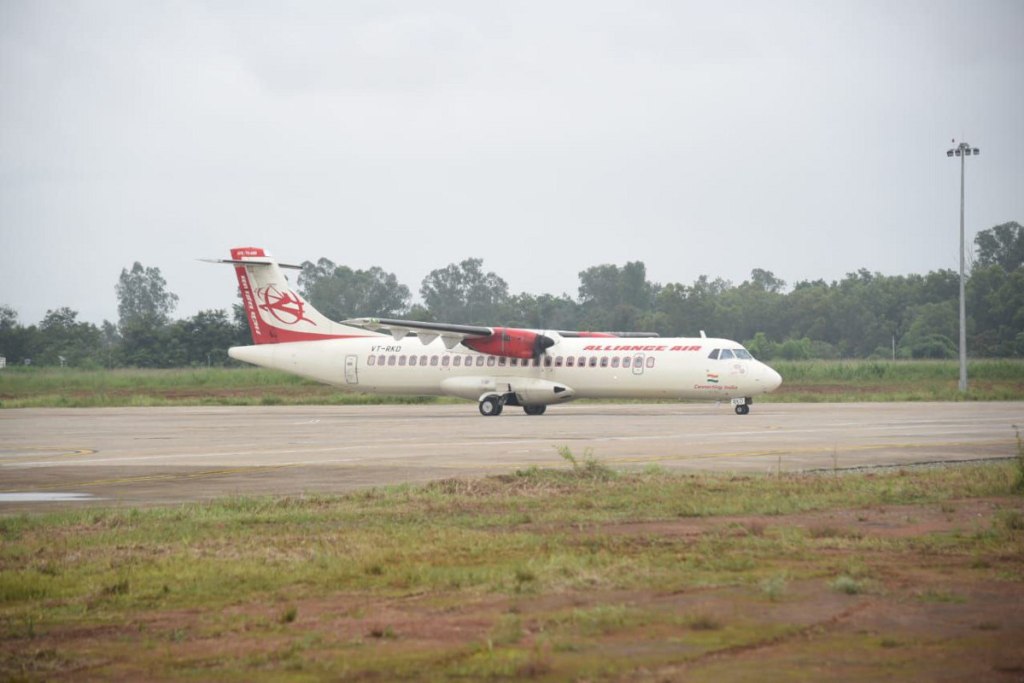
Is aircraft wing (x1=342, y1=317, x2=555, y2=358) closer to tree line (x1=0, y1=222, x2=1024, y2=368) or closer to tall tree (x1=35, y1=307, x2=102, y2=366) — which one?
tree line (x1=0, y1=222, x2=1024, y2=368)

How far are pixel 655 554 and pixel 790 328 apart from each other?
311 ft

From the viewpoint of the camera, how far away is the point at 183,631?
25.2ft

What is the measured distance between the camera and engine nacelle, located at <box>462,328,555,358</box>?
40531 mm

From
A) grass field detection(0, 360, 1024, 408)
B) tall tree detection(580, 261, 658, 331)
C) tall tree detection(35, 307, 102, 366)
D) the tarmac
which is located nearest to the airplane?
the tarmac

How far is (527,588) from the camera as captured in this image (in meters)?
8.78

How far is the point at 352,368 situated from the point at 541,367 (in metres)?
7.59

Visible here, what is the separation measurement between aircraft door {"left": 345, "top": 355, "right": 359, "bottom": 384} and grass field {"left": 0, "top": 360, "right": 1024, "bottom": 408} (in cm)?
1012

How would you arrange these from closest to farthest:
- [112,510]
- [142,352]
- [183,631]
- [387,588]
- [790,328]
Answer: [183,631] < [387,588] < [112,510] < [142,352] < [790,328]

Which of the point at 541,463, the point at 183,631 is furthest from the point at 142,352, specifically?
the point at 183,631

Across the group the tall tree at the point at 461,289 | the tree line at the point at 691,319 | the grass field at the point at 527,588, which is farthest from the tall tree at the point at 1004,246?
the grass field at the point at 527,588

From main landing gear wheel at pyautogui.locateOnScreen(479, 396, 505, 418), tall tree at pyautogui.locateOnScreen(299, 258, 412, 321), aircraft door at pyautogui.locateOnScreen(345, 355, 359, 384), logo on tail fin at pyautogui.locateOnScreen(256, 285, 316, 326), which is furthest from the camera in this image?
tall tree at pyautogui.locateOnScreen(299, 258, 412, 321)

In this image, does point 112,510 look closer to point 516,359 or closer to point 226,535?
point 226,535

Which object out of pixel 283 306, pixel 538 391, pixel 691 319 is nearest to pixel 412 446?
pixel 538 391

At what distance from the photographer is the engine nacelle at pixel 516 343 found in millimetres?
40531
